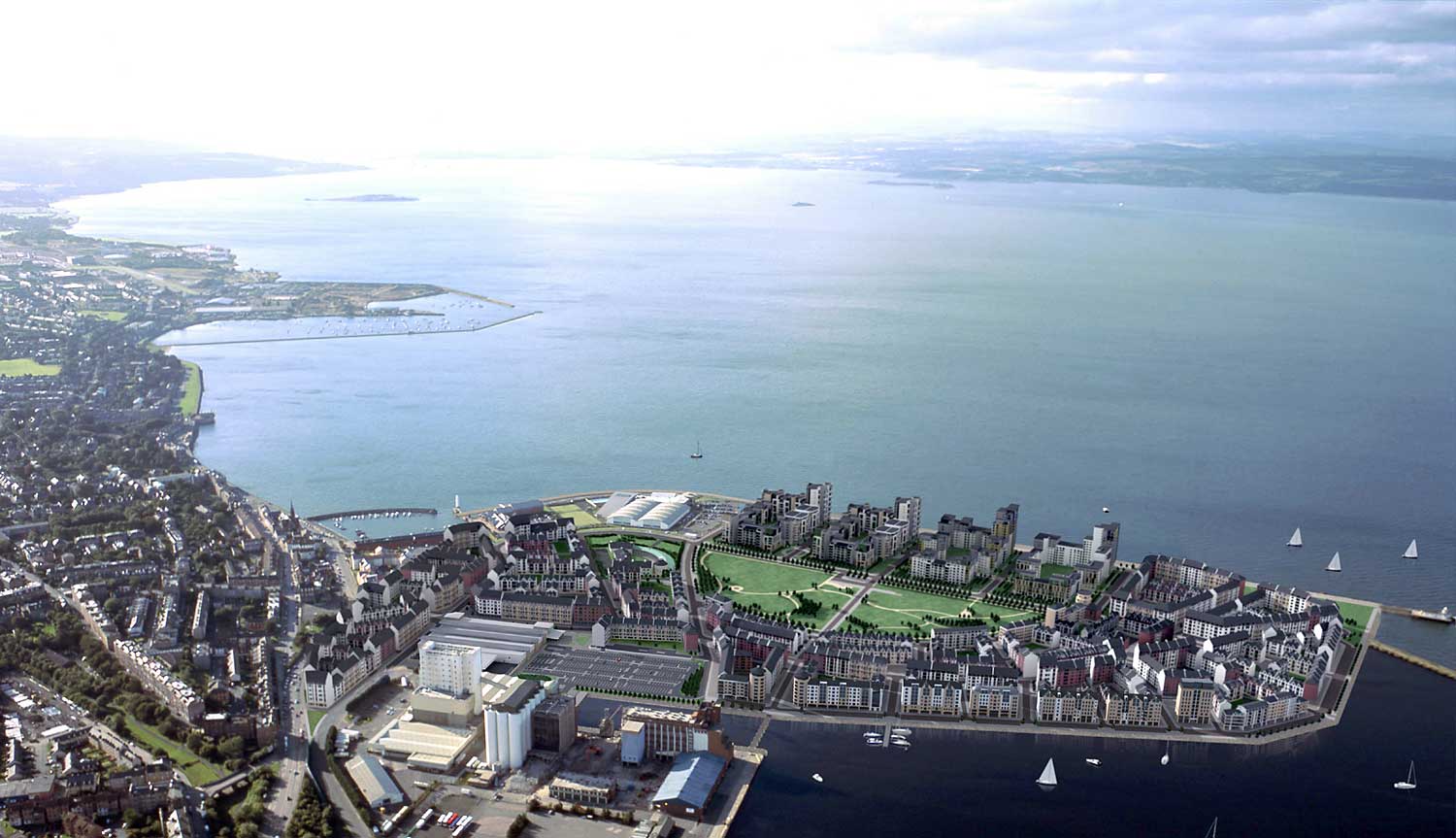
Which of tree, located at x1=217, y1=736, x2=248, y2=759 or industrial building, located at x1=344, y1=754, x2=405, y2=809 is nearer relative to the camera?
industrial building, located at x1=344, y1=754, x2=405, y2=809

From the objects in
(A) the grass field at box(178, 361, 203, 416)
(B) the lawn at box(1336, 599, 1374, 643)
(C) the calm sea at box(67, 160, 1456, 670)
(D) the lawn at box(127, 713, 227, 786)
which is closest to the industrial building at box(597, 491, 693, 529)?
(C) the calm sea at box(67, 160, 1456, 670)

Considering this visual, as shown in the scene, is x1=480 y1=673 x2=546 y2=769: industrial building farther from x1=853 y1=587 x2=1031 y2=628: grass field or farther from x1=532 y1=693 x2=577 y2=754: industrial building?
x1=853 y1=587 x2=1031 y2=628: grass field

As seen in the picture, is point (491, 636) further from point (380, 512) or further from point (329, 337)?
point (329, 337)

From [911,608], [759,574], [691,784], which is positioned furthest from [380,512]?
[691,784]

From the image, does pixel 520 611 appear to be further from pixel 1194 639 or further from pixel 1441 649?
pixel 1441 649

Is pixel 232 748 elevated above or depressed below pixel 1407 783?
above

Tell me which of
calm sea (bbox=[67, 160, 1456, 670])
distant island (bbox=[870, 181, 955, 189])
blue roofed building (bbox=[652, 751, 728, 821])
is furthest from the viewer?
distant island (bbox=[870, 181, 955, 189])
